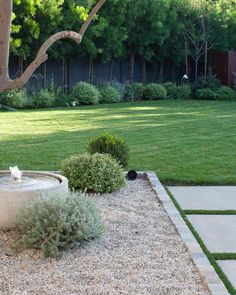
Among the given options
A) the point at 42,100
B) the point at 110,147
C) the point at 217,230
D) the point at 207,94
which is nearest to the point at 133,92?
the point at 207,94

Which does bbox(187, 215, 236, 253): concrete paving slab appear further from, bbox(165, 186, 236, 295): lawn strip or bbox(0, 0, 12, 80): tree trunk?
bbox(0, 0, 12, 80): tree trunk

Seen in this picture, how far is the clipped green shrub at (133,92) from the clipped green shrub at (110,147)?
16246mm

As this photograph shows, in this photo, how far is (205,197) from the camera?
7.77 metres

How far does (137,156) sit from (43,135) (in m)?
3.20

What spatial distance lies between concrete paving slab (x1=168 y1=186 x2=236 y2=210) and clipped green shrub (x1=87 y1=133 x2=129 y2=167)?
798 mm

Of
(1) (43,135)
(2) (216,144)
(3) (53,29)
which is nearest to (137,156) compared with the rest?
(2) (216,144)

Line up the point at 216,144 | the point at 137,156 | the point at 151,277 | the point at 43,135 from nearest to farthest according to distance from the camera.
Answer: the point at 151,277
the point at 137,156
the point at 216,144
the point at 43,135

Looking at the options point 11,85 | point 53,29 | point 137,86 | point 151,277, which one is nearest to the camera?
point 151,277

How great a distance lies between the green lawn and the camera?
9633 mm

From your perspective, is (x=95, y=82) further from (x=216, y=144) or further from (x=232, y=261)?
(x=232, y=261)

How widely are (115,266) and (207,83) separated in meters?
21.9

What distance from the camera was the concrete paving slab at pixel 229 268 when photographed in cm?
488

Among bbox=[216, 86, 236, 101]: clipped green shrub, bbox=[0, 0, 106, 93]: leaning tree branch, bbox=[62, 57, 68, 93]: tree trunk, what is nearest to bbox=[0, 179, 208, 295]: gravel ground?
bbox=[0, 0, 106, 93]: leaning tree branch

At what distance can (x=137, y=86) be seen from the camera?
2503cm
